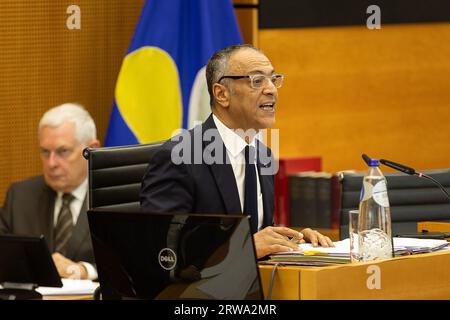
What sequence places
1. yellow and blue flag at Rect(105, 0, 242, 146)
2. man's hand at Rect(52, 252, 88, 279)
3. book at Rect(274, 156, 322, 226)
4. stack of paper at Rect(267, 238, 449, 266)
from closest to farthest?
1. stack of paper at Rect(267, 238, 449, 266)
2. man's hand at Rect(52, 252, 88, 279)
3. yellow and blue flag at Rect(105, 0, 242, 146)
4. book at Rect(274, 156, 322, 226)

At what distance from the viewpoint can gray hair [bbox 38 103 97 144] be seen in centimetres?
510

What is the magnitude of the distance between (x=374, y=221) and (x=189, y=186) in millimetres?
749

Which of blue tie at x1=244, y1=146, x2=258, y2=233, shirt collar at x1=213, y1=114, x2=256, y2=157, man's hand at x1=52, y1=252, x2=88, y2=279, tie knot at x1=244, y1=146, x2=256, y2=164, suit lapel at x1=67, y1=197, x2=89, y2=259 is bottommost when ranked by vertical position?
man's hand at x1=52, y1=252, x2=88, y2=279

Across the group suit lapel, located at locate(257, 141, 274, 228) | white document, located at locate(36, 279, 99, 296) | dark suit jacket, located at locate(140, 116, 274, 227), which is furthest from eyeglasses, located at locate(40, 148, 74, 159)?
dark suit jacket, located at locate(140, 116, 274, 227)

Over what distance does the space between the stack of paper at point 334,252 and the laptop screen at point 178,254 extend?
286 mm

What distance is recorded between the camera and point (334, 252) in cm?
314

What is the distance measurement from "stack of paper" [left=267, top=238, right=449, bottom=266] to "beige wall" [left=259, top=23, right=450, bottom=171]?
2931mm

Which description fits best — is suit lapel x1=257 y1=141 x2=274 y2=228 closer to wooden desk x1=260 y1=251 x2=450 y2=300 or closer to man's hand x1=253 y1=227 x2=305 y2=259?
man's hand x1=253 y1=227 x2=305 y2=259

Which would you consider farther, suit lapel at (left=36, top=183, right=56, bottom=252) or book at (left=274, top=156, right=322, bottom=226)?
book at (left=274, top=156, right=322, bottom=226)

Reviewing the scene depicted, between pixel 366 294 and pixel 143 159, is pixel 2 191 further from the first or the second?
pixel 366 294

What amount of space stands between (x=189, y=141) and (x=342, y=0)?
2.94 m

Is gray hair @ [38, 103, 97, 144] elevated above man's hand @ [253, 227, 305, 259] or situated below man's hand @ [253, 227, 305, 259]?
above

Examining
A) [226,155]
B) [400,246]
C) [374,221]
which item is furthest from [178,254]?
[226,155]
